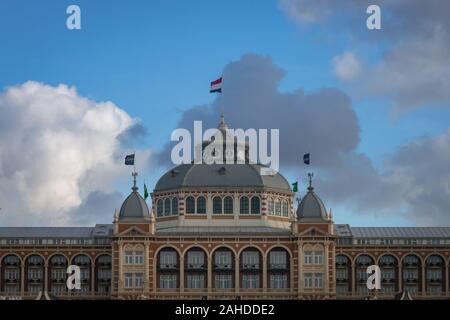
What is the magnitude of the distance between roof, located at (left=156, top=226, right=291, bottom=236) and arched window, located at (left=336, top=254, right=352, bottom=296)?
35.4ft

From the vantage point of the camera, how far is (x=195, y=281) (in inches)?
7362

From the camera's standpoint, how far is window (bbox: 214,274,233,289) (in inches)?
7357

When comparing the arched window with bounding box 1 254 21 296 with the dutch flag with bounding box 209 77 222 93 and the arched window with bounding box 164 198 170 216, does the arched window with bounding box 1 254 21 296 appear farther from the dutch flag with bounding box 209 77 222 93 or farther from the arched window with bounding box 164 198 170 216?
the dutch flag with bounding box 209 77 222 93

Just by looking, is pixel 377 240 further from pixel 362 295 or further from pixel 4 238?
pixel 4 238

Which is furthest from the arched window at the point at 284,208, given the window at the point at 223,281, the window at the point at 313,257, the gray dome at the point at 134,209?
the gray dome at the point at 134,209

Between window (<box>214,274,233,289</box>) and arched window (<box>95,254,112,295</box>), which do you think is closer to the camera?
window (<box>214,274,233,289</box>)

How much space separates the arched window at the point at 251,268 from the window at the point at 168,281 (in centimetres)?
963

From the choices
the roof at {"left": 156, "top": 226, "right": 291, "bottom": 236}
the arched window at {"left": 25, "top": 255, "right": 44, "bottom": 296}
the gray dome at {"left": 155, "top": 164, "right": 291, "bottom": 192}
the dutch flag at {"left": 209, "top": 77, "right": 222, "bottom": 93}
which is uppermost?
the dutch flag at {"left": 209, "top": 77, "right": 222, "bottom": 93}

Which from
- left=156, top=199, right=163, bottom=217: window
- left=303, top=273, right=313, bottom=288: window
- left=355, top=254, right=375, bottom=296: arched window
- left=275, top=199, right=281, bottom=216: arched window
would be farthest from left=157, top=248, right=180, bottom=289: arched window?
left=355, top=254, right=375, bottom=296: arched window

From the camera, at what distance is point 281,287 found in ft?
612

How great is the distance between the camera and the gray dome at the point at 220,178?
192m
